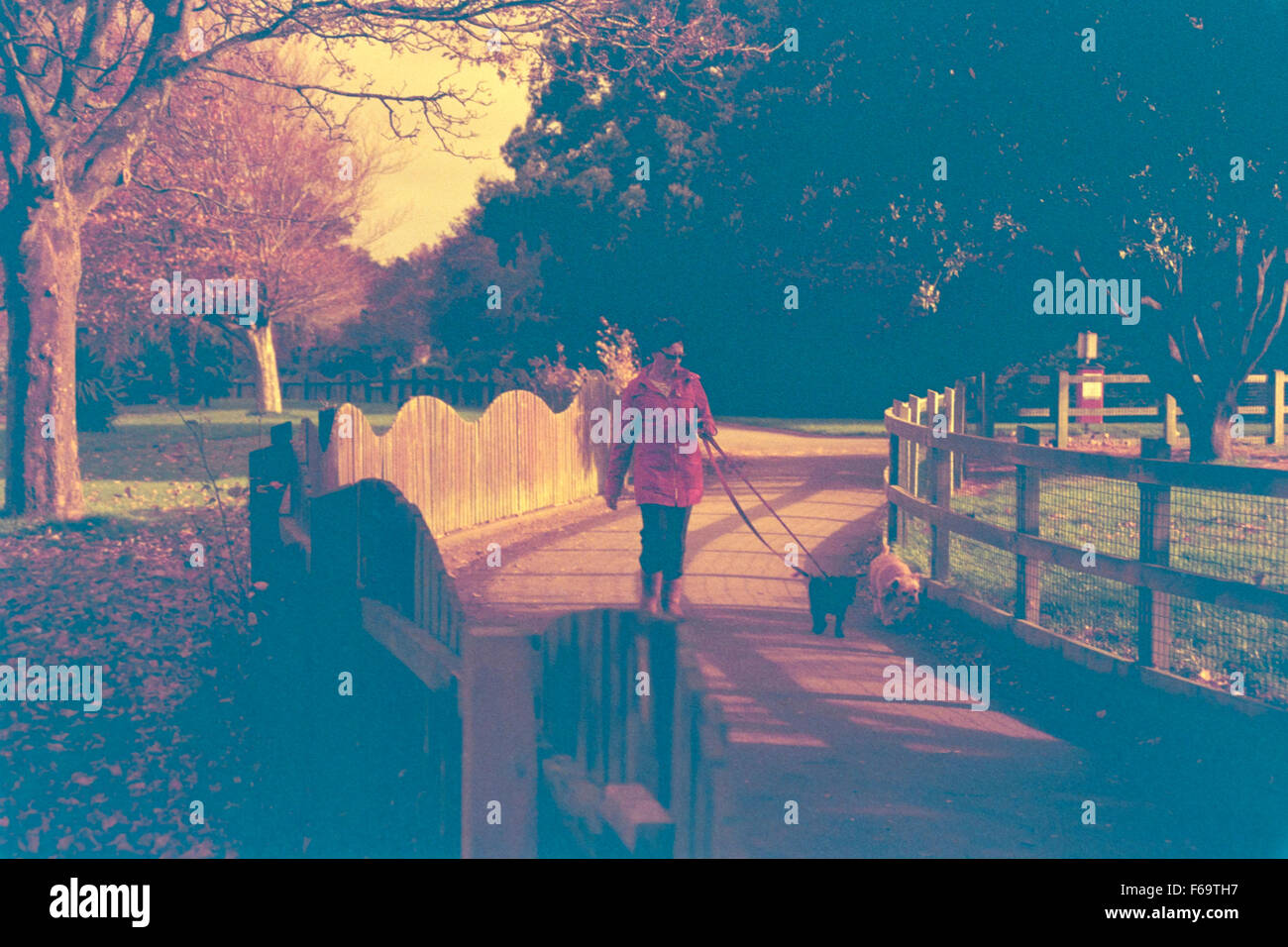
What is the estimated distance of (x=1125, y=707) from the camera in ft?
22.2

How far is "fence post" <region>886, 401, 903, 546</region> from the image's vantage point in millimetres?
12703

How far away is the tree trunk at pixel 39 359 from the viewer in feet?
42.3

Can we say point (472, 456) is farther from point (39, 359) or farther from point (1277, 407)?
point (1277, 407)

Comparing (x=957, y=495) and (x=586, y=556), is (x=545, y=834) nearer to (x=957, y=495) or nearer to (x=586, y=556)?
(x=586, y=556)

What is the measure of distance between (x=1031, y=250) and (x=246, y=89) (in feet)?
56.1

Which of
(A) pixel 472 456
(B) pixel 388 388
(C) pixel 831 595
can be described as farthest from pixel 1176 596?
(B) pixel 388 388

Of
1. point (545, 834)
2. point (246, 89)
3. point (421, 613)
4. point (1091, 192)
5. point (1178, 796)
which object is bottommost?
point (1178, 796)

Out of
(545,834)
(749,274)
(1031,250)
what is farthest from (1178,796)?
(749,274)

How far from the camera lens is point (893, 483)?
43.5ft

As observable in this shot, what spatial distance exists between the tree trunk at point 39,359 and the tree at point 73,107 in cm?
1

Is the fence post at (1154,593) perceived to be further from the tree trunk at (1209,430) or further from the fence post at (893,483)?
the tree trunk at (1209,430)

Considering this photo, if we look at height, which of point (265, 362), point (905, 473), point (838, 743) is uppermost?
point (265, 362)

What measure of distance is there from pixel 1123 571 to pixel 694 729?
470 cm

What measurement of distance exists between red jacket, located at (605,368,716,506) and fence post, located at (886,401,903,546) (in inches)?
172
